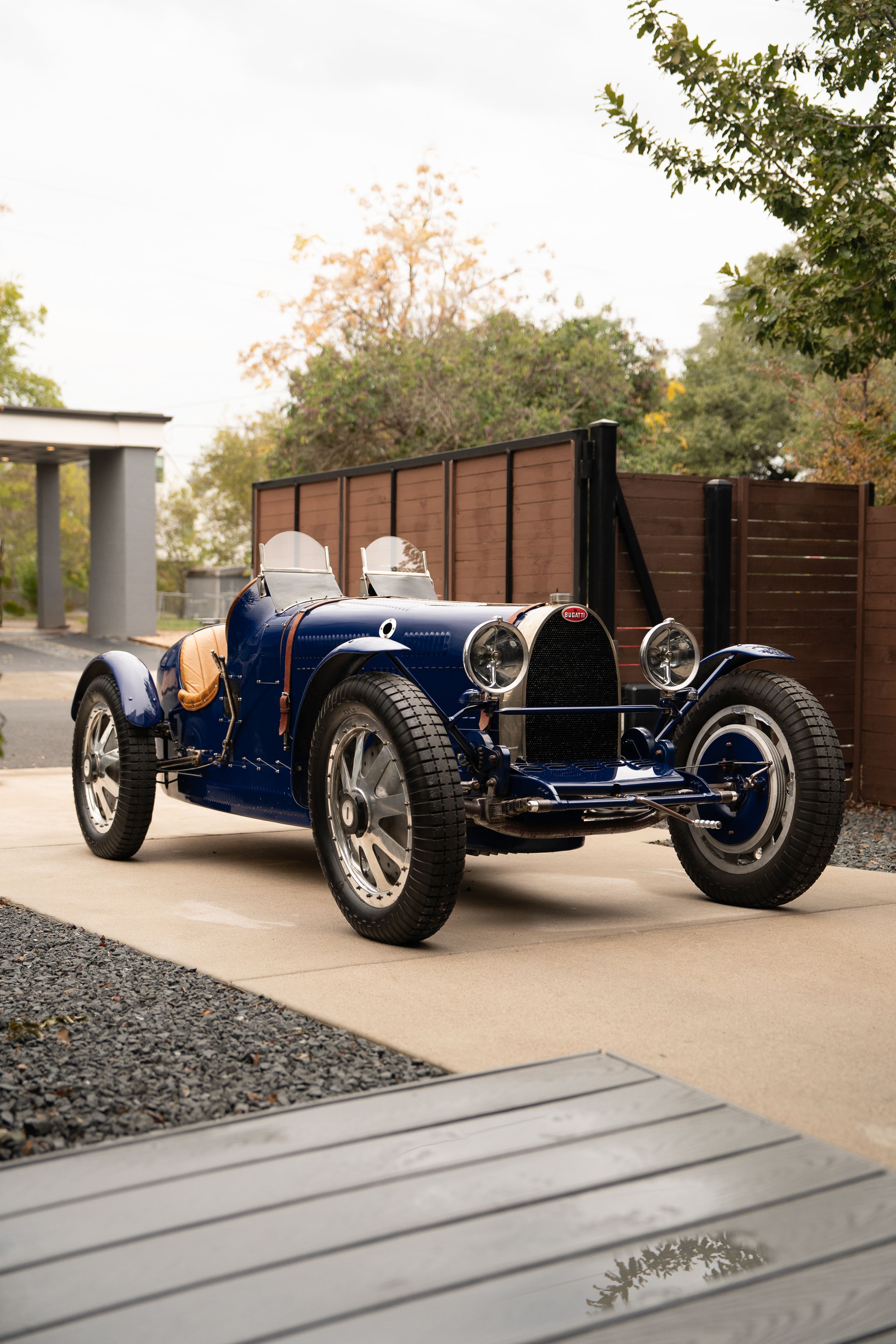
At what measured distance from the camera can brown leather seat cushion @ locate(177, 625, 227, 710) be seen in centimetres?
631

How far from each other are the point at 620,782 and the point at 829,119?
4.55m


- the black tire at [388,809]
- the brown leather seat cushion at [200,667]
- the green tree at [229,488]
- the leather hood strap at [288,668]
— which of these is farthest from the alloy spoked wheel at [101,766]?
the green tree at [229,488]

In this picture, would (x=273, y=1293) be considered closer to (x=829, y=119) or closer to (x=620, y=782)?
(x=620, y=782)

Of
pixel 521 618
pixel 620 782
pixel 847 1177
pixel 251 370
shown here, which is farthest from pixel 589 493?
pixel 251 370

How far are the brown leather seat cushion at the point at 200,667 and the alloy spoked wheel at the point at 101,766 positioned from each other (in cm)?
38

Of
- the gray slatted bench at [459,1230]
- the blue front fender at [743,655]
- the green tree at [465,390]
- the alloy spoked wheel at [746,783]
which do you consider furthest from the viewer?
the green tree at [465,390]

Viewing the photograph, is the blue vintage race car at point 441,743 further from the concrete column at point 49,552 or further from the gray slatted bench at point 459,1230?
the concrete column at point 49,552

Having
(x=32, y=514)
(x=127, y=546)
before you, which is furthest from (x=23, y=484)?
(x=127, y=546)

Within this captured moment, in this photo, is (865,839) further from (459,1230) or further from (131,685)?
(459,1230)

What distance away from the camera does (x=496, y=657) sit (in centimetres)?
481

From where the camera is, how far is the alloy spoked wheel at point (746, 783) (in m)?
5.16

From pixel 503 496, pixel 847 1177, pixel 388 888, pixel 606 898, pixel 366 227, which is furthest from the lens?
pixel 366 227

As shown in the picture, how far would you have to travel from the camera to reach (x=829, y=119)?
7.33m

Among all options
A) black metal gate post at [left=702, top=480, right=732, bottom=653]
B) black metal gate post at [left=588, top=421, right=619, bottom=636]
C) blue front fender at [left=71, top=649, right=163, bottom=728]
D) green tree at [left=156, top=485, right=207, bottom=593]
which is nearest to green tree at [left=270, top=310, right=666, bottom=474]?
black metal gate post at [left=702, top=480, right=732, bottom=653]
